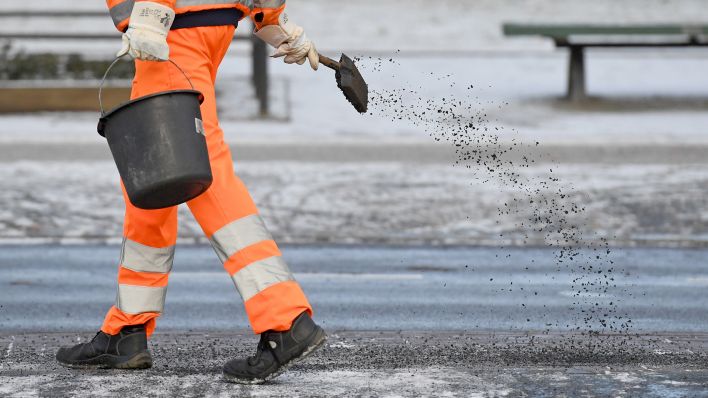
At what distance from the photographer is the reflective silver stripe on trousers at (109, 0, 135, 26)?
15.6ft

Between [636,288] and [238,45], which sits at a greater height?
[238,45]

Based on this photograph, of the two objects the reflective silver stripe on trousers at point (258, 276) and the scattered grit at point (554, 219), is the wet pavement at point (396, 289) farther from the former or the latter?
the reflective silver stripe on trousers at point (258, 276)

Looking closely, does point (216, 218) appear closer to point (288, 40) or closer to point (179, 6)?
point (179, 6)

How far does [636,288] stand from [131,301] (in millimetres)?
3475

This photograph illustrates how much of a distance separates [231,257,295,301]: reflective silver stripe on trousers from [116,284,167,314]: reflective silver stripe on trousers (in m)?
0.40

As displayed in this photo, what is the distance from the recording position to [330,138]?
13.2 m

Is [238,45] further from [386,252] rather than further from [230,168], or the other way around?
[230,168]

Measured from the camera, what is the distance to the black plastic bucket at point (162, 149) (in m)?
4.60

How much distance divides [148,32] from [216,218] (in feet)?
2.13

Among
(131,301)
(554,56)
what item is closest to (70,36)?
(554,56)

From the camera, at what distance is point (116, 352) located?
200 inches

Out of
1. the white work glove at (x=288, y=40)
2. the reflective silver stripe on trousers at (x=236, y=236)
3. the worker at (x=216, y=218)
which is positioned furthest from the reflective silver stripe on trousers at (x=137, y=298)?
the white work glove at (x=288, y=40)

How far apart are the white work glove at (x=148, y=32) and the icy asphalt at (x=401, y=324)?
3.53 ft

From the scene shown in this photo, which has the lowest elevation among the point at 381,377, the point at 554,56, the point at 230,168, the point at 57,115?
the point at 381,377
